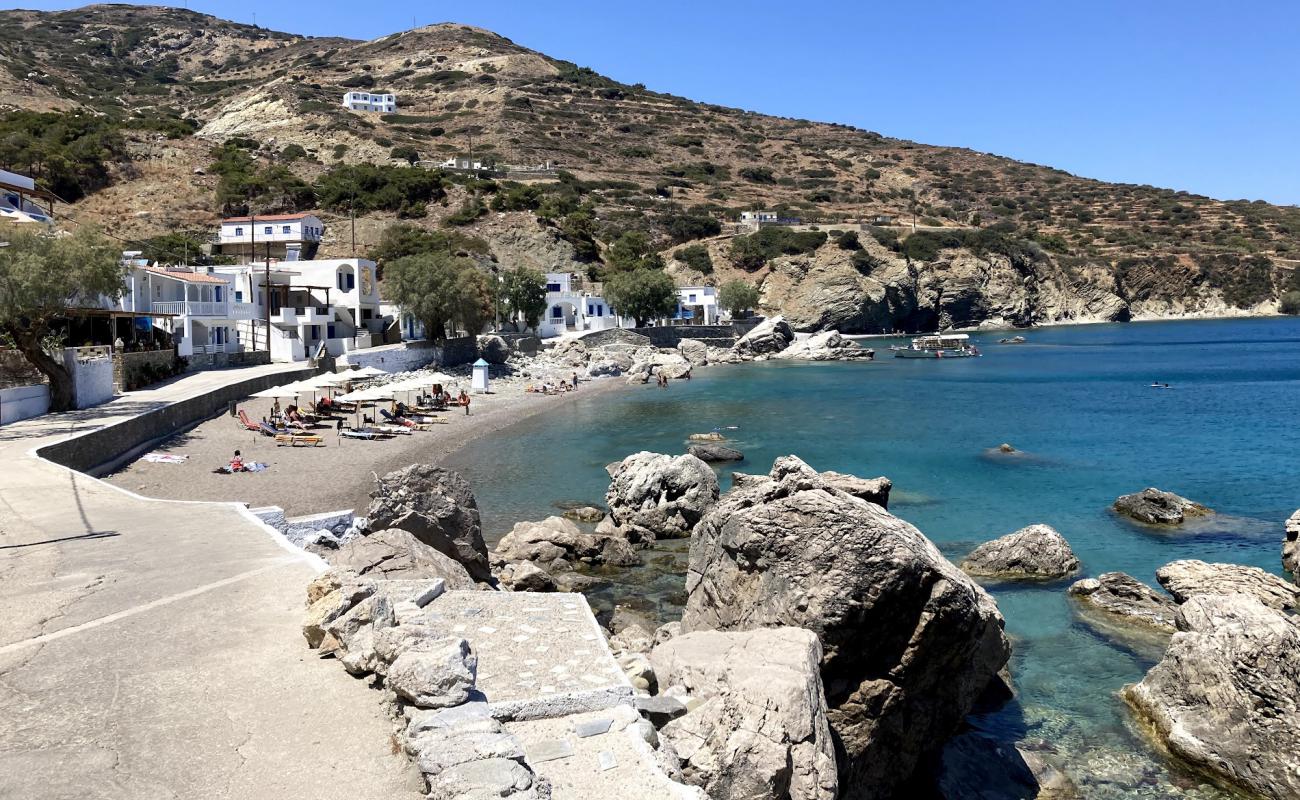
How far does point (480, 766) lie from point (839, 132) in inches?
7719

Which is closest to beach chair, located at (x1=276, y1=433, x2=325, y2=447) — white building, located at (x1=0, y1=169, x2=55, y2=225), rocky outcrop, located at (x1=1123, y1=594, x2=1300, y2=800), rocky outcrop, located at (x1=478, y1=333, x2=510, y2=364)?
white building, located at (x1=0, y1=169, x2=55, y2=225)

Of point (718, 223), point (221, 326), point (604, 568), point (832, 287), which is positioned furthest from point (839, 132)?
point (604, 568)

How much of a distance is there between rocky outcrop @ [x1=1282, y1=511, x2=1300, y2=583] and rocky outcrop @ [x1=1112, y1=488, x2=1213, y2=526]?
3.75m

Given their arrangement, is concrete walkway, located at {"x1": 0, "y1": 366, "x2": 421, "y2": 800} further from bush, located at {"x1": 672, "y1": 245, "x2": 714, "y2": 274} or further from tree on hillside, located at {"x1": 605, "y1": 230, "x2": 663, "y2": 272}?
bush, located at {"x1": 672, "y1": 245, "x2": 714, "y2": 274}

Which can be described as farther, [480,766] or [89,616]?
[89,616]

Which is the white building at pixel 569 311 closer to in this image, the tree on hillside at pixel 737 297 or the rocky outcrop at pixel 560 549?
the tree on hillside at pixel 737 297

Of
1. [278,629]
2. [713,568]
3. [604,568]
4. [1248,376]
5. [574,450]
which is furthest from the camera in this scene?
[1248,376]

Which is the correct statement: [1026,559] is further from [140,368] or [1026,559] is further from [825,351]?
[825,351]

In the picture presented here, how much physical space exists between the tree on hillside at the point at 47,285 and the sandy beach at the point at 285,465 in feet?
14.8

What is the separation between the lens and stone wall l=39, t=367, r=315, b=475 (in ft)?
71.1

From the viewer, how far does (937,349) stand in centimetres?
8500

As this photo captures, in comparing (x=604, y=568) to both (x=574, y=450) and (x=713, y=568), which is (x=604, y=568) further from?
(x=574, y=450)

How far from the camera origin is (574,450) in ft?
111

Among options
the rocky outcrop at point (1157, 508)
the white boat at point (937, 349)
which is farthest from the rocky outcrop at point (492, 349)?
the rocky outcrop at point (1157, 508)
